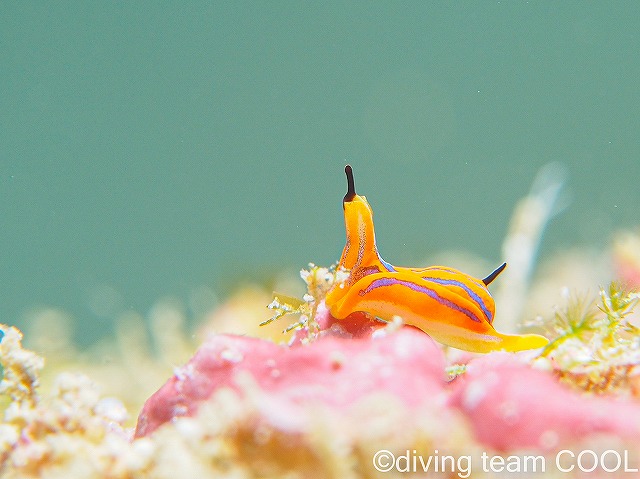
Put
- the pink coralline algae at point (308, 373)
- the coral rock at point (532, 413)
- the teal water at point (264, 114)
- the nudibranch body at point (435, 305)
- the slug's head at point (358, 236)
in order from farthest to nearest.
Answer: the teal water at point (264, 114), the slug's head at point (358, 236), the nudibranch body at point (435, 305), the pink coralline algae at point (308, 373), the coral rock at point (532, 413)

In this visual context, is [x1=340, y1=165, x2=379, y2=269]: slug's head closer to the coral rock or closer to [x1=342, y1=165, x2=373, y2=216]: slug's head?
[x1=342, y1=165, x2=373, y2=216]: slug's head

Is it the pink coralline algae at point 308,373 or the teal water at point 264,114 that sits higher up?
the teal water at point 264,114

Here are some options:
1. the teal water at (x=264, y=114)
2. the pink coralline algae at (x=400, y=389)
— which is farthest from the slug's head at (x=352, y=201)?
the teal water at (x=264, y=114)

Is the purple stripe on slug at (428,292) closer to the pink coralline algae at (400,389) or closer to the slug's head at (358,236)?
the slug's head at (358,236)

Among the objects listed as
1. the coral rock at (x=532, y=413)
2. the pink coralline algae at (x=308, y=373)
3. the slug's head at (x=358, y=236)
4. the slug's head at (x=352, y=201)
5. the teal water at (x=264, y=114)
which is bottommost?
the coral rock at (x=532, y=413)

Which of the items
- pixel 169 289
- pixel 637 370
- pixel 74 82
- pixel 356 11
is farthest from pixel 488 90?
pixel 637 370

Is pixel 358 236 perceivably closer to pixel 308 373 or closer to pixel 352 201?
pixel 352 201

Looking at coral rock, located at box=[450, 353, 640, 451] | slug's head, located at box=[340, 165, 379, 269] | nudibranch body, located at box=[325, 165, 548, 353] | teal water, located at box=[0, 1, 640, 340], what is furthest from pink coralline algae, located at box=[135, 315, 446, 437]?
teal water, located at box=[0, 1, 640, 340]

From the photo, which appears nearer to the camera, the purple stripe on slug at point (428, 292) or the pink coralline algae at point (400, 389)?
the pink coralline algae at point (400, 389)
